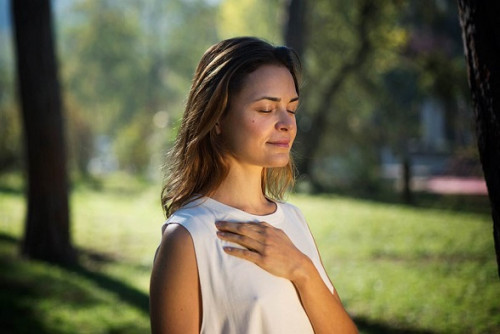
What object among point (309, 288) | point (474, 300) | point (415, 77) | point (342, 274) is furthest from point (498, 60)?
point (415, 77)

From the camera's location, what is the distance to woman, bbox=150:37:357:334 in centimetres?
177

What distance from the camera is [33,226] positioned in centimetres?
867

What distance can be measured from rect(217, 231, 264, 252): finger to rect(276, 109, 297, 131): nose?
0.38 metres

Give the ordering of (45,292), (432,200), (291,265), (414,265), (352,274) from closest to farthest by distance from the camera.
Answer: (291,265) < (45,292) < (352,274) < (414,265) < (432,200)

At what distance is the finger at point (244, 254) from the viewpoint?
1.80m

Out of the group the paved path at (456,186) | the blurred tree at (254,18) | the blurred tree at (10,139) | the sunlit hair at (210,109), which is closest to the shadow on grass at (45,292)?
the sunlit hair at (210,109)

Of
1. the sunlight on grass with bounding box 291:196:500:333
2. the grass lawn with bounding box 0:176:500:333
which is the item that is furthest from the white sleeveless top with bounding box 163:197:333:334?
the sunlight on grass with bounding box 291:196:500:333

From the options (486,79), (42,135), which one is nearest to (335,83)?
(42,135)

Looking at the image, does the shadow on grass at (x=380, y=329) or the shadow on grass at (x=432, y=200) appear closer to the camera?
the shadow on grass at (x=380, y=329)

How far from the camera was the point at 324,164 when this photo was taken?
21.9 m

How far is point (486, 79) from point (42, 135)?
7.16 m

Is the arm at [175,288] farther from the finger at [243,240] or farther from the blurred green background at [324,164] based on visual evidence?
the blurred green background at [324,164]

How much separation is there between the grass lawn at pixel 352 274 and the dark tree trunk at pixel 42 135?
41 cm

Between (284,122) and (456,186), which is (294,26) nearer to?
(456,186)
